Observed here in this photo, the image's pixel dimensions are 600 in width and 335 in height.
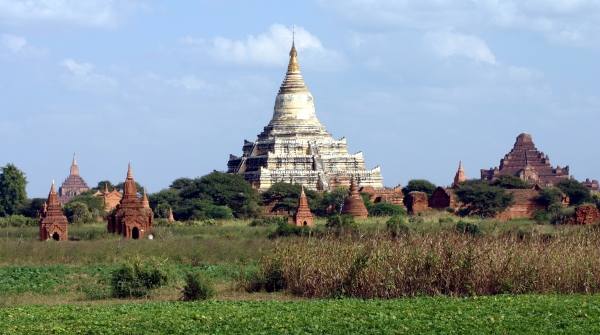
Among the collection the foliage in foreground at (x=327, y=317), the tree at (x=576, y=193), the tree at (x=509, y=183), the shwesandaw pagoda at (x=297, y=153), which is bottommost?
the foliage in foreground at (x=327, y=317)

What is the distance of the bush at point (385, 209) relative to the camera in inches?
2092

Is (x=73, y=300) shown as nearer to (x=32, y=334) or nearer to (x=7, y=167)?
(x=32, y=334)

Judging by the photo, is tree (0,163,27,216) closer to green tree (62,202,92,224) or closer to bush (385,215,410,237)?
green tree (62,202,92,224)

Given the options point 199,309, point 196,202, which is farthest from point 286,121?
point 199,309

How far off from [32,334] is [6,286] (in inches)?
349

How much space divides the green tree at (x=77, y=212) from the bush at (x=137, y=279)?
27.7 metres

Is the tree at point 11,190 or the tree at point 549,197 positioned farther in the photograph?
the tree at point 11,190

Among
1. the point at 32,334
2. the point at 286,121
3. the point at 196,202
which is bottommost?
the point at 32,334

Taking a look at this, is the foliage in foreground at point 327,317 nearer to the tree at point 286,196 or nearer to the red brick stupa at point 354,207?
the red brick stupa at point 354,207

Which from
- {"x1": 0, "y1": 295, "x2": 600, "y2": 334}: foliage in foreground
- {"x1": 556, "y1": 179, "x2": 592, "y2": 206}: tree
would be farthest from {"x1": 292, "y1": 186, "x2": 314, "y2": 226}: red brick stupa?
{"x1": 0, "y1": 295, "x2": 600, "y2": 334}: foliage in foreground

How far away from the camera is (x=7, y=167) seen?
222 ft

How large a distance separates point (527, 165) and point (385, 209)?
50119mm

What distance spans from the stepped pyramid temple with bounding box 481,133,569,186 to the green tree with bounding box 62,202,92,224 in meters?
51.5

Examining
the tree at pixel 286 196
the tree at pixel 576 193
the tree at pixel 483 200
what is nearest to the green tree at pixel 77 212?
the tree at pixel 286 196
